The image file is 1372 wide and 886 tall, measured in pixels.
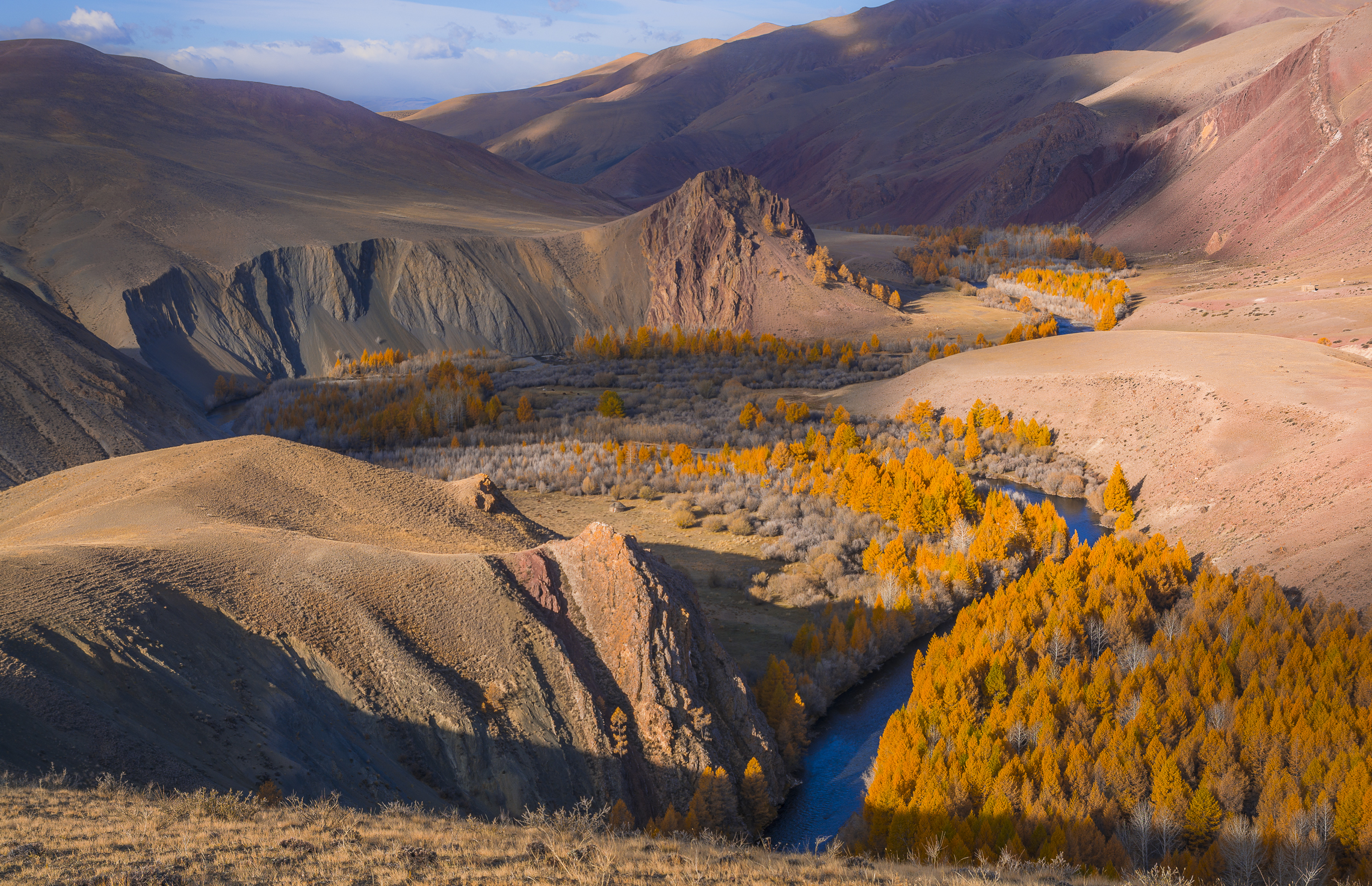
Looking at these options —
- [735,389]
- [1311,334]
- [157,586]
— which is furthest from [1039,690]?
[1311,334]

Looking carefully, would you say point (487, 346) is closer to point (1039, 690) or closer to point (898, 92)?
point (1039, 690)

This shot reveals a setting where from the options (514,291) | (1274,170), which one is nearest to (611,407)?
(514,291)

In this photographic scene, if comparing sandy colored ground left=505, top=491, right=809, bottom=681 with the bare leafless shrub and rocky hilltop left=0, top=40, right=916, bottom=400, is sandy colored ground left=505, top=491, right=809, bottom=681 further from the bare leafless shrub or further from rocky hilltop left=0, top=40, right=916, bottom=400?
rocky hilltop left=0, top=40, right=916, bottom=400

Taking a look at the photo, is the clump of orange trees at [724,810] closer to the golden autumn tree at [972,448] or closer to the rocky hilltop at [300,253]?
the golden autumn tree at [972,448]

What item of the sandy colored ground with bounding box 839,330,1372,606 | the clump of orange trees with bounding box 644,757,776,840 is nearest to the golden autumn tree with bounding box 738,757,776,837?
the clump of orange trees with bounding box 644,757,776,840

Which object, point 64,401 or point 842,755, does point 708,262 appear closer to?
point 64,401

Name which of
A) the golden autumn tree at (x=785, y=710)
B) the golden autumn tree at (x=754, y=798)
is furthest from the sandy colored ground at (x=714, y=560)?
the golden autumn tree at (x=754, y=798)

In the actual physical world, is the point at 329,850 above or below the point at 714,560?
above
